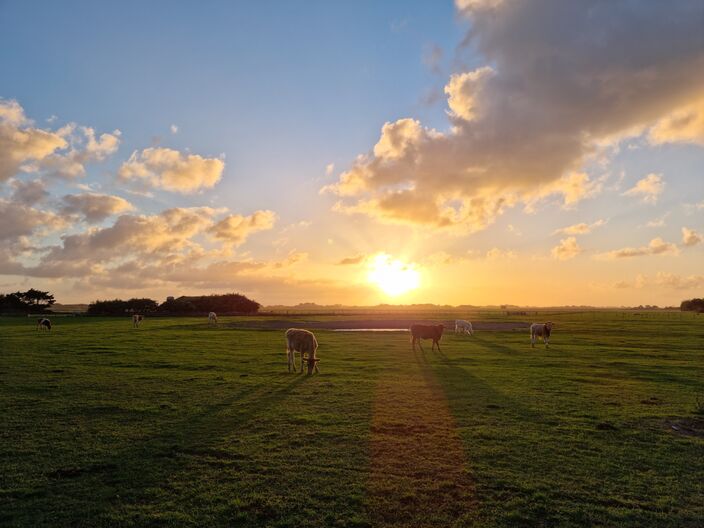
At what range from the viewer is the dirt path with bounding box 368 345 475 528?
22.9 feet

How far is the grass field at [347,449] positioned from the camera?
701 cm

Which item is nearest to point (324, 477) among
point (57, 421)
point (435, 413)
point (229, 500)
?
point (229, 500)

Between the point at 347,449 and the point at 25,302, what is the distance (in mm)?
112708

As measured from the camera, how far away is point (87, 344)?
31359mm

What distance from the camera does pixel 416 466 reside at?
8.84 metres

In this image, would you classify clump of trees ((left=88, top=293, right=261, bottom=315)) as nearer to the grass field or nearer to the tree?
the tree

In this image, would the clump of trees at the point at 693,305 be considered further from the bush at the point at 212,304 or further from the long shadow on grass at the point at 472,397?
the long shadow on grass at the point at 472,397

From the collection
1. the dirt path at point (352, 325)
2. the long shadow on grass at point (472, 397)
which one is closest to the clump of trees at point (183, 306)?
the dirt path at point (352, 325)

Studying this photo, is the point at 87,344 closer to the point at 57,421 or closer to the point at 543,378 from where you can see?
the point at 57,421

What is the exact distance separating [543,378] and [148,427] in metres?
16.1

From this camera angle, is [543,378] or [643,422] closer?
[643,422]

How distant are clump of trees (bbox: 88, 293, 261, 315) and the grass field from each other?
8619cm

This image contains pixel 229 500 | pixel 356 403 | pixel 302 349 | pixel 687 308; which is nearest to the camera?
pixel 229 500

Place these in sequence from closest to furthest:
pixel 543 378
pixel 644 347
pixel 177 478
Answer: pixel 177 478 → pixel 543 378 → pixel 644 347
